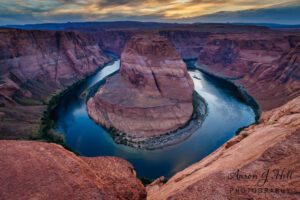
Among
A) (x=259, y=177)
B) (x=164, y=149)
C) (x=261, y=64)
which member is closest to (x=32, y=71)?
(x=164, y=149)

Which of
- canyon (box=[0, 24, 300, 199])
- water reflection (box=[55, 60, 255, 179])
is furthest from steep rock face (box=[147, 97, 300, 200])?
water reflection (box=[55, 60, 255, 179])

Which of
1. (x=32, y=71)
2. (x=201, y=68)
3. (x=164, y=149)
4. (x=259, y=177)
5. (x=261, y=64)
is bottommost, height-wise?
(x=164, y=149)

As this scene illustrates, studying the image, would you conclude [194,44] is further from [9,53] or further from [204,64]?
[9,53]

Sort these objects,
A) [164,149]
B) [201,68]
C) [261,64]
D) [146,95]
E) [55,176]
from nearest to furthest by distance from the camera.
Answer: [55,176] < [164,149] < [146,95] < [261,64] < [201,68]

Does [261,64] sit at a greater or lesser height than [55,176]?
lesser

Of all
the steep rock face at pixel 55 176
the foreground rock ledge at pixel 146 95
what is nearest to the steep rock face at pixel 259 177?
the steep rock face at pixel 55 176

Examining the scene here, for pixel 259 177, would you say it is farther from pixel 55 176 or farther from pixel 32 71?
pixel 32 71

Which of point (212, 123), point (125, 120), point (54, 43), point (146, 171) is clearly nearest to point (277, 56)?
point (212, 123)
